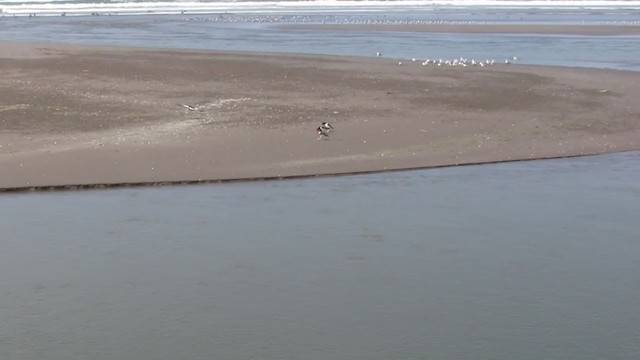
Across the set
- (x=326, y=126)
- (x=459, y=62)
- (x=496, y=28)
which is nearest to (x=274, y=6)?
(x=496, y=28)

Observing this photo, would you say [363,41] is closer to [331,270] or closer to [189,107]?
[189,107]

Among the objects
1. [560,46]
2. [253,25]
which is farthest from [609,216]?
[253,25]

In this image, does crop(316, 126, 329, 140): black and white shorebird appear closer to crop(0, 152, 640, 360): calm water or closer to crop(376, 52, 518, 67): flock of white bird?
crop(0, 152, 640, 360): calm water

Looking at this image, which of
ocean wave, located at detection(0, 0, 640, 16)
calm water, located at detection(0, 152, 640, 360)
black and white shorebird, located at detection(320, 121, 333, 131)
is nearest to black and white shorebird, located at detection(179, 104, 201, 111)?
black and white shorebird, located at detection(320, 121, 333, 131)

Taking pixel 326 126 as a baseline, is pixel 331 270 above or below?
below

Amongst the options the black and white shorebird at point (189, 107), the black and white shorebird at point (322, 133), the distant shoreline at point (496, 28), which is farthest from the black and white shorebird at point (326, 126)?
the distant shoreline at point (496, 28)

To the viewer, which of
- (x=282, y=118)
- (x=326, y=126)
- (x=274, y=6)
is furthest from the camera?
(x=274, y=6)
